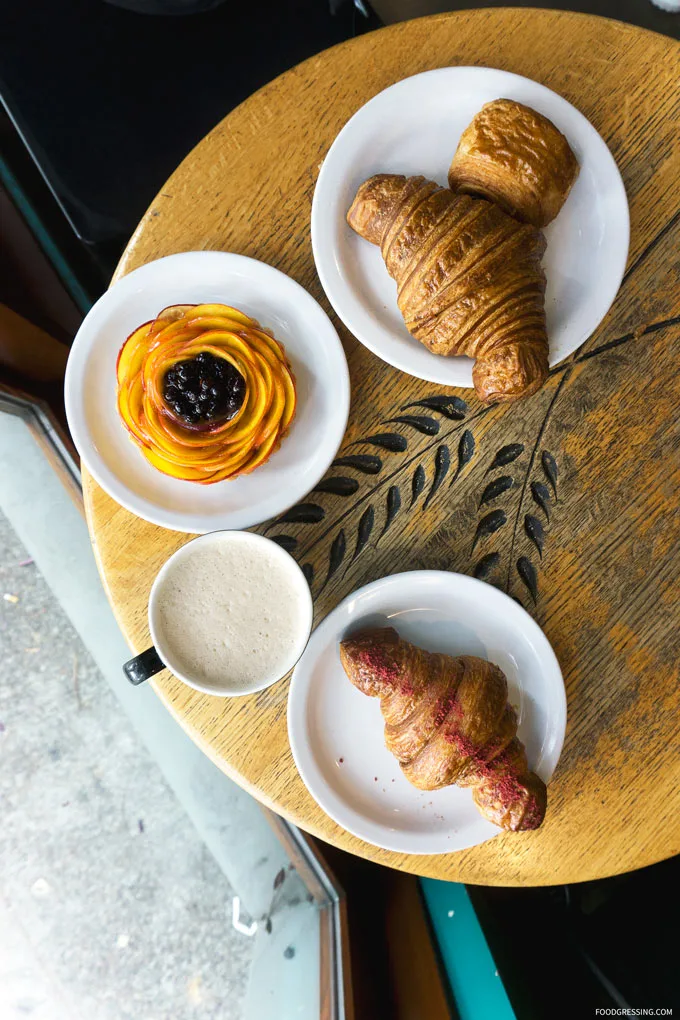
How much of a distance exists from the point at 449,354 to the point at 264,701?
0.72 metres

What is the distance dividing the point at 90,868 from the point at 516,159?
2.33m

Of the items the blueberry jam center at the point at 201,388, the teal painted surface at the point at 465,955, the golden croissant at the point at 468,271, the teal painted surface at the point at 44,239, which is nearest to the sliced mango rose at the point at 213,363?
the blueberry jam center at the point at 201,388

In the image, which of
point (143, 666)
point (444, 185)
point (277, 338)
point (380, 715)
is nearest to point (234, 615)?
point (143, 666)

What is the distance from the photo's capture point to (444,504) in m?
1.36

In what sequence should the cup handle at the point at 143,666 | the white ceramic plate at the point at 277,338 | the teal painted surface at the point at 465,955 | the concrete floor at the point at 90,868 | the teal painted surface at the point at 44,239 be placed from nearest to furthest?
the cup handle at the point at 143,666 → the white ceramic plate at the point at 277,338 → the teal painted surface at the point at 465,955 → the teal painted surface at the point at 44,239 → the concrete floor at the point at 90,868

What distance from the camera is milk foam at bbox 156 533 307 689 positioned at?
3.92 feet

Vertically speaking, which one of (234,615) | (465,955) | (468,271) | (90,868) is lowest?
(90,868)

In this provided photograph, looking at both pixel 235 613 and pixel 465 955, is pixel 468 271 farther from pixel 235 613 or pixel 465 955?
pixel 465 955

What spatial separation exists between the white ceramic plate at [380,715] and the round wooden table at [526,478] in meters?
0.07

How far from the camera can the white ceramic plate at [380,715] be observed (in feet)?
4.24

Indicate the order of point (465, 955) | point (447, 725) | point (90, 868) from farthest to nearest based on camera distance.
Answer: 1. point (90, 868)
2. point (465, 955)
3. point (447, 725)

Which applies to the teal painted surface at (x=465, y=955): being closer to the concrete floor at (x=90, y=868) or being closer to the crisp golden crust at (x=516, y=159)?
the concrete floor at (x=90, y=868)

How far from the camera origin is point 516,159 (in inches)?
44.9

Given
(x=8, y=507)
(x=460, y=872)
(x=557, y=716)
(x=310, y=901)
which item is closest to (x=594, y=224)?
(x=557, y=716)
